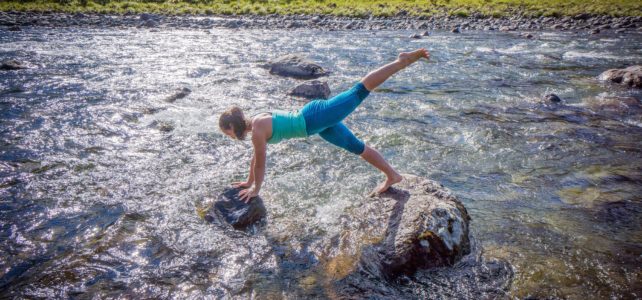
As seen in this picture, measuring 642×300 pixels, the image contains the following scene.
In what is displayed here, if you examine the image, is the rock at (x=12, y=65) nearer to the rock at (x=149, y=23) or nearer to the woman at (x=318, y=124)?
the woman at (x=318, y=124)

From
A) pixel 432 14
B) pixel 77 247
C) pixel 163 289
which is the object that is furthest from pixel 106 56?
pixel 432 14

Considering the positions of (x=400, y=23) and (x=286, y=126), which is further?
(x=400, y=23)

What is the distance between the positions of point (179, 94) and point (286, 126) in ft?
24.4

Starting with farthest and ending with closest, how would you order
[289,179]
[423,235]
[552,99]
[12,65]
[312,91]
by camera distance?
[12,65] < [312,91] < [552,99] < [289,179] < [423,235]

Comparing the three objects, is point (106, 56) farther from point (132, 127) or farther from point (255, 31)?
point (255, 31)

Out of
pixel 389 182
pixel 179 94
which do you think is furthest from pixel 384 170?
pixel 179 94

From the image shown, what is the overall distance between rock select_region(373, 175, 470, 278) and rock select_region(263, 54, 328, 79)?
10104 mm

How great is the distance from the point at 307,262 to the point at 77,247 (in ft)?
9.54

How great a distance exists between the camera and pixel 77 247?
5145 millimetres

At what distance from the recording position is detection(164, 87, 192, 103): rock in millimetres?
11908

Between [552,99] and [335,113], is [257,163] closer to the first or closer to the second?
[335,113]

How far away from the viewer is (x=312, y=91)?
12.5 meters

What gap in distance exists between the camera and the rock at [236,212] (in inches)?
227

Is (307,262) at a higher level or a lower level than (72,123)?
higher
